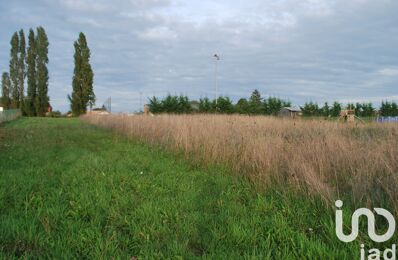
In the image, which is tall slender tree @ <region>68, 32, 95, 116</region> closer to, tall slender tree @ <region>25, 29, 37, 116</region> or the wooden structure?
tall slender tree @ <region>25, 29, 37, 116</region>

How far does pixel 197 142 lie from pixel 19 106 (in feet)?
203

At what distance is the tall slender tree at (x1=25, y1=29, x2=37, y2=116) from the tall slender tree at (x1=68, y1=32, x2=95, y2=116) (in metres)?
6.20

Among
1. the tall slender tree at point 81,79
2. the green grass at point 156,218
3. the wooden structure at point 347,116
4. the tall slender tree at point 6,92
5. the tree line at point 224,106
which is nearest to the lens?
the green grass at point 156,218

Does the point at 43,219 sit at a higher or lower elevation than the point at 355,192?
lower

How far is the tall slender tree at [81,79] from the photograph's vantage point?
63.0 meters

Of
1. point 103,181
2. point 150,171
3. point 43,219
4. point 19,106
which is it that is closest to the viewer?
point 43,219

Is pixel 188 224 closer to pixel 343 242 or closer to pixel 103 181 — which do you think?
pixel 343 242

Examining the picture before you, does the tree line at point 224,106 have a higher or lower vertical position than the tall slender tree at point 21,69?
lower

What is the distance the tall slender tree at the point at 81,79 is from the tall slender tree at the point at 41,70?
455 cm

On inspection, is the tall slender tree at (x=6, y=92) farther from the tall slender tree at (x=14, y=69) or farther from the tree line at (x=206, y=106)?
the tree line at (x=206, y=106)

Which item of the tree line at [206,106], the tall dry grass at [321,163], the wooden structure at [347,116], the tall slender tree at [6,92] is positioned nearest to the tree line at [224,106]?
the tree line at [206,106]

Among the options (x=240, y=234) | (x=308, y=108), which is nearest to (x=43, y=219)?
(x=240, y=234)

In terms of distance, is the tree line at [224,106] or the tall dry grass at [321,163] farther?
the tree line at [224,106]

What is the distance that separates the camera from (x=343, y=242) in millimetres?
3428
